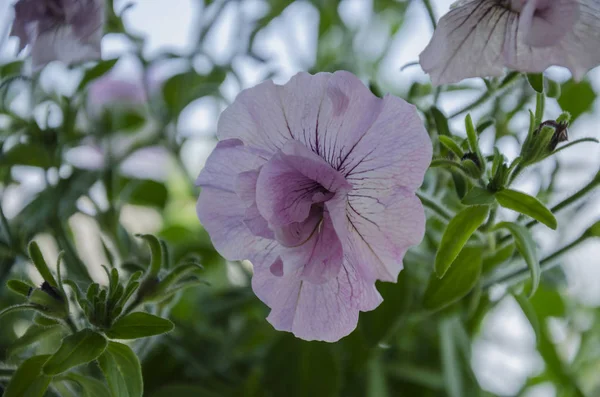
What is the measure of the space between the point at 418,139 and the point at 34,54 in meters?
0.31

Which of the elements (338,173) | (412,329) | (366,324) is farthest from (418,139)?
(412,329)

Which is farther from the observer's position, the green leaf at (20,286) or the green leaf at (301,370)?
the green leaf at (301,370)

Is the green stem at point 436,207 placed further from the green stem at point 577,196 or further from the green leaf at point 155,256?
the green leaf at point 155,256

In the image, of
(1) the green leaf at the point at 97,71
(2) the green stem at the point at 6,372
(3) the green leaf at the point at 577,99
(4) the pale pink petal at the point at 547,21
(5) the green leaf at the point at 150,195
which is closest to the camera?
(4) the pale pink petal at the point at 547,21

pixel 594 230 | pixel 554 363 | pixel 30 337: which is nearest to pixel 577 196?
pixel 594 230

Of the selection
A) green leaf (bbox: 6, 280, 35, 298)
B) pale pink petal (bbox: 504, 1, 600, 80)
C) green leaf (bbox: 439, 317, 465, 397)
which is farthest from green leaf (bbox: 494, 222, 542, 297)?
green leaf (bbox: 6, 280, 35, 298)

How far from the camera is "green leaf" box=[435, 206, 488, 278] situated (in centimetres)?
42

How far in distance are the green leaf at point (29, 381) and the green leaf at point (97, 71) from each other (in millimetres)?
253

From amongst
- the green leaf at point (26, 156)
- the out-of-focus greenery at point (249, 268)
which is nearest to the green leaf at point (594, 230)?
the out-of-focus greenery at point (249, 268)

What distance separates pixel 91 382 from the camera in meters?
0.48

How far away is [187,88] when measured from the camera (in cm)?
77

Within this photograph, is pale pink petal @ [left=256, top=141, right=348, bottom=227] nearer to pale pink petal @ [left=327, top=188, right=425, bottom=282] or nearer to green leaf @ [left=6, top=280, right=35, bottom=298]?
pale pink petal @ [left=327, top=188, right=425, bottom=282]

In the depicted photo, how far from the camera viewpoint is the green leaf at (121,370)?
435mm

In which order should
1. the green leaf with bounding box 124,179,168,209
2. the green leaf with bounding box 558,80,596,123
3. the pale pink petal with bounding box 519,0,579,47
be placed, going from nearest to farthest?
the pale pink petal with bounding box 519,0,579,47
the green leaf with bounding box 558,80,596,123
the green leaf with bounding box 124,179,168,209
